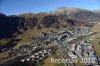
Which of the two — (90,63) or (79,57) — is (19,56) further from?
(90,63)

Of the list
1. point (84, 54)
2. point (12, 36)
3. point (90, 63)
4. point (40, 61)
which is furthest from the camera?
point (12, 36)

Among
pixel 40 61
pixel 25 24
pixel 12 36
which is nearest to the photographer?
pixel 40 61

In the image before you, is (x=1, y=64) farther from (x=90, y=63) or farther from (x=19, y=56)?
(x=90, y=63)

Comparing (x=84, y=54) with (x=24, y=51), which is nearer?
(x=84, y=54)

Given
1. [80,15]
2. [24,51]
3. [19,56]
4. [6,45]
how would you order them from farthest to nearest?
1. [80,15]
2. [6,45]
3. [24,51]
4. [19,56]

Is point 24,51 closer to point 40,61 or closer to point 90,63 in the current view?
point 40,61

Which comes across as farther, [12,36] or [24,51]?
[12,36]

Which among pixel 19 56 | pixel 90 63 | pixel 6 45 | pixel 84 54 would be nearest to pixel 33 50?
pixel 19 56

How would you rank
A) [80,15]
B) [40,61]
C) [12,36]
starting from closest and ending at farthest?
[40,61]
[12,36]
[80,15]

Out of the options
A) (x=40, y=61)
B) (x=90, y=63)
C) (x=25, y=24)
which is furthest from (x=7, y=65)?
(x=25, y=24)
